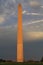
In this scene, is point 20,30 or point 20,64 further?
point 20,30

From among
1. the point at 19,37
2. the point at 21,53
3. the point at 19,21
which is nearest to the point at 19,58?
the point at 21,53

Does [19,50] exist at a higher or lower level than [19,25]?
lower

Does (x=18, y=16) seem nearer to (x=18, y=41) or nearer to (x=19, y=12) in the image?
(x=19, y=12)

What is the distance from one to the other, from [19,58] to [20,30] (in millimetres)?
10006

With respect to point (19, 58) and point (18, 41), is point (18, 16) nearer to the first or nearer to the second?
point (18, 41)

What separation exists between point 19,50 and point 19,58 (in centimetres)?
295

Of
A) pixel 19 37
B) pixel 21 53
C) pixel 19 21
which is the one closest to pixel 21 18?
pixel 19 21

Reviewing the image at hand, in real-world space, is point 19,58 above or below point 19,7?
below

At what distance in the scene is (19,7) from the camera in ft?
283

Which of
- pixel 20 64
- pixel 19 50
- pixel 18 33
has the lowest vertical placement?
pixel 20 64

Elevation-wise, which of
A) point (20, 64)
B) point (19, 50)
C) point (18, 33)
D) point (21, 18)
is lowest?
point (20, 64)

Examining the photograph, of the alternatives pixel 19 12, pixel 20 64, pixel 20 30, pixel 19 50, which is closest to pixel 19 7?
pixel 19 12

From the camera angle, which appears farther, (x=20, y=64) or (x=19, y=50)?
(x=19, y=50)

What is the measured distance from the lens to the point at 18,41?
279ft
